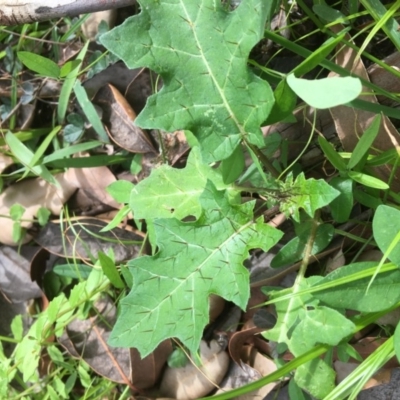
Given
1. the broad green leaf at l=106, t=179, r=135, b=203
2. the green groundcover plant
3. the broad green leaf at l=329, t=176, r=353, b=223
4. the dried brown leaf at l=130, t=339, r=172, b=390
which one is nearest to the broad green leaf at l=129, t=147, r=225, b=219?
the green groundcover plant

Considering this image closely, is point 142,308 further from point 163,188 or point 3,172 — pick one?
point 3,172

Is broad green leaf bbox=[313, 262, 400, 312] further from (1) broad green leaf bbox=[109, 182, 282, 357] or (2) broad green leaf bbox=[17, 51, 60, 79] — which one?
(2) broad green leaf bbox=[17, 51, 60, 79]

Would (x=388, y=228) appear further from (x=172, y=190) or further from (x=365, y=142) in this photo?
(x=172, y=190)

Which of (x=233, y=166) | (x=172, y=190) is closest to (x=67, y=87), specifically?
(x=172, y=190)

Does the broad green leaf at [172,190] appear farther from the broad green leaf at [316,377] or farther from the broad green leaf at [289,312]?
the broad green leaf at [316,377]

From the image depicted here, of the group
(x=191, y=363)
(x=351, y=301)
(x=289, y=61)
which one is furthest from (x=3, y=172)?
(x=351, y=301)
